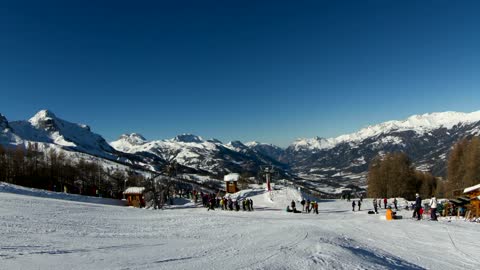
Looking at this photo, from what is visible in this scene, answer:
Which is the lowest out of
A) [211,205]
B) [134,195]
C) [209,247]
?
[211,205]

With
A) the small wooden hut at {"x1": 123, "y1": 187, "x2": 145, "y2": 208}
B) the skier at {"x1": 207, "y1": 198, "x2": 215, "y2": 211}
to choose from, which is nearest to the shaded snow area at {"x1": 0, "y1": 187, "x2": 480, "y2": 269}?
the skier at {"x1": 207, "y1": 198, "x2": 215, "y2": 211}

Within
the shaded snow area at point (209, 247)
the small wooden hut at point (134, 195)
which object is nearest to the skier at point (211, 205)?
the small wooden hut at point (134, 195)

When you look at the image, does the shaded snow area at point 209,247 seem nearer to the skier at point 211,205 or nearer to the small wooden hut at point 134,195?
the skier at point 211,205

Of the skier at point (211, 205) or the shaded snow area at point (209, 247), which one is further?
the skier at point (211, 205)

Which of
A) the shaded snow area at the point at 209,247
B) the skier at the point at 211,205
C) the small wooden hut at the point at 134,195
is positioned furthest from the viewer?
the small wooden hut at the point at 134,195

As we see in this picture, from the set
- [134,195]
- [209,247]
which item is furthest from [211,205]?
[209,247]

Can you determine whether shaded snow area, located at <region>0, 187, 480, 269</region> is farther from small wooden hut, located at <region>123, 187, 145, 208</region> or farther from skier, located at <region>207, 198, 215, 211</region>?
small wooden hut, located at <region>123, 187, 145, 208</region>

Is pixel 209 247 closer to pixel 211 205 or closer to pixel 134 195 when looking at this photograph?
pixel 211 205

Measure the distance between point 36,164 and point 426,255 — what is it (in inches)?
4668

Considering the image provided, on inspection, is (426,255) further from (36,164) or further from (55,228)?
(36,164)

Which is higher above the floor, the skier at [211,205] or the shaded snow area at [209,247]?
the shaded snow area at [209,247]

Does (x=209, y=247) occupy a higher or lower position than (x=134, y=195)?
higher

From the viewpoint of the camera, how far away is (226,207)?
42.9 meters

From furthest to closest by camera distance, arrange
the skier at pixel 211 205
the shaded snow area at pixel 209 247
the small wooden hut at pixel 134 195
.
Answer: the small wooden hut at pixel 134 195
the skier at pixel 211 205
the shaded snow area at pixel 209 247
